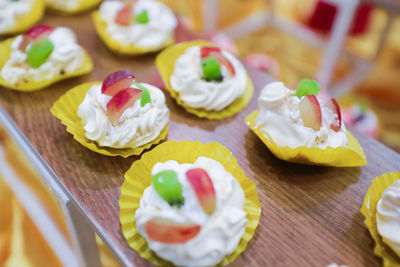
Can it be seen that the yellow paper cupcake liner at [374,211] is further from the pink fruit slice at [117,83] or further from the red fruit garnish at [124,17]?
the red fruit garnish at [124,17]

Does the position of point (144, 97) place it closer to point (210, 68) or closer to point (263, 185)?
point (210, 68)

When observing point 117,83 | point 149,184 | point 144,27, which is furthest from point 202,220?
point 144,27

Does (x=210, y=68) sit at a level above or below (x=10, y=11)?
above

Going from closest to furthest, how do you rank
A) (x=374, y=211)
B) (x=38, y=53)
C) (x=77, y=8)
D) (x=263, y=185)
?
(x=374, y=211) → (x=263, y=185) → (x=38, y=53) → (x=77, y=8)

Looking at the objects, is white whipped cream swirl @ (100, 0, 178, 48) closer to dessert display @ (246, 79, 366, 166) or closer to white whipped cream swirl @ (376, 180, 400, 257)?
dessert display @ (246, 79, 366, 166)

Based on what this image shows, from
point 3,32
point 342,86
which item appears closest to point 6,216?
point 3,32

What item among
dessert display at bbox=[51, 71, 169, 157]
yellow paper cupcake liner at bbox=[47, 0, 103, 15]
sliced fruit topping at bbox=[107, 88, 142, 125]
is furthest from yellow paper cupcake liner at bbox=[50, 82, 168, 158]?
yellow paper cupcake liner at bbox=[47, 0, 103, 15]
